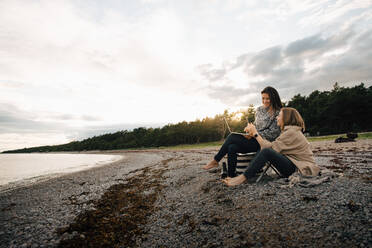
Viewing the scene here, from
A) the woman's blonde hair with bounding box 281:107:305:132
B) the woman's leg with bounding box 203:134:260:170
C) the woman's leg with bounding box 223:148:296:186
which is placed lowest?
the woman's leg with bounding box 223:148:296:186

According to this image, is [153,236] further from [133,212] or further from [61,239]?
[61,239]

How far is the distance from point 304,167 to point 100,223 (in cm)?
553

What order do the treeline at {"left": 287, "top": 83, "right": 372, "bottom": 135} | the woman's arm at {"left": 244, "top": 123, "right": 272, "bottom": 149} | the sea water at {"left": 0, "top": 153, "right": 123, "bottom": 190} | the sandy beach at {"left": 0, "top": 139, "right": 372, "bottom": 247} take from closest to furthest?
1. the sandy beach at {"left": 0, "top": 139, "right": 372, "bottom": 247}
2. the woman's arm at {"left": 244, "top": 123, "right": 272, "bottom": 149}
3. the sea water at {"left": 0, "top": 153, "right": 123, "bottom": 190}
4. the treeline at {"left": 287, "top": 83, "right": 372, "bottom": 135}

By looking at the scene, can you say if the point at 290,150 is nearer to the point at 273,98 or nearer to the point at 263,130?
the point at 263,130

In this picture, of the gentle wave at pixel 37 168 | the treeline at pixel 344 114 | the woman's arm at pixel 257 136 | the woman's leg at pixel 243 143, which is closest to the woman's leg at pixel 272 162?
the woman's arm at pixel 257 136

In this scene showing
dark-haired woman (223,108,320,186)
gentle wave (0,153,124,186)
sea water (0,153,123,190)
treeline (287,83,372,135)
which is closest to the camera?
dark-haired woman (223,108,320,186)

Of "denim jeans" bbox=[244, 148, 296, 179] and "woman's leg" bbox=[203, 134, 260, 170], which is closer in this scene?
"denim jeans" bbox=[244, 148, 296, 179]

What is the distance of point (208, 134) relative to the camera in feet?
283

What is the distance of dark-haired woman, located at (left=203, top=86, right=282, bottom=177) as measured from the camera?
5449 millimetres

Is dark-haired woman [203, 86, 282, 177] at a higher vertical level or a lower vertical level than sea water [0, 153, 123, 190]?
higher

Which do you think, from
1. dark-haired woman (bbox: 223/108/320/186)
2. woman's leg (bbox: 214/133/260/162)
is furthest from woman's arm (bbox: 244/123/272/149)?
woman's leg (bbox: 214/133/260/162)

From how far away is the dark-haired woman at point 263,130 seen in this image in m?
5.45

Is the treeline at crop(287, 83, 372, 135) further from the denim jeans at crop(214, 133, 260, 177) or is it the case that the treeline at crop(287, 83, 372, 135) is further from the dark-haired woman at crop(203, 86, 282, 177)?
the denim jeans at crop(214, 133, 260, 177)

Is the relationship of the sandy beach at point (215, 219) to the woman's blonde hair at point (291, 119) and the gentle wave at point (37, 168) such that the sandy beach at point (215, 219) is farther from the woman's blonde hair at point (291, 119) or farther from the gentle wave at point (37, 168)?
the gentle wave at point (37, 168)
